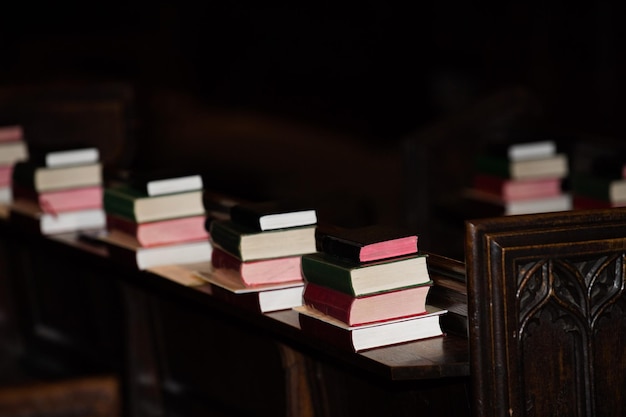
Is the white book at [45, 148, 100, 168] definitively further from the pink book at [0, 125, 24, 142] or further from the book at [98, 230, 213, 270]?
the pink book at [0, 125, 24, 142]

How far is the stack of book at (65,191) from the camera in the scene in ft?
11.9

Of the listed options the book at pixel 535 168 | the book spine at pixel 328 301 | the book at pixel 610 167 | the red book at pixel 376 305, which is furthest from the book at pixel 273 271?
the book at pixel 535 168

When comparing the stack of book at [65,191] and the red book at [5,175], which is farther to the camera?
the red book at [5,175]

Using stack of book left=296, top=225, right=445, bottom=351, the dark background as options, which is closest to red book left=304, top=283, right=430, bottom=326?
stack of book left=296, top=225, right=445, bottom=351

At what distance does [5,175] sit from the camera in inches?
167

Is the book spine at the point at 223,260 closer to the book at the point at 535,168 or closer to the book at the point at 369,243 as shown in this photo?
the book at the point at 369,243

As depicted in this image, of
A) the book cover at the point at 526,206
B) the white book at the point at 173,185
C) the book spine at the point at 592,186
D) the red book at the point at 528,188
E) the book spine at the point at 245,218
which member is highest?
the white book at the point at 173,185

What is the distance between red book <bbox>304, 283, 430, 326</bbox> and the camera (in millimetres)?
2318

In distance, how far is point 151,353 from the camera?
141 inches

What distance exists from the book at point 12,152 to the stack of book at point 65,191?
620 millimetres

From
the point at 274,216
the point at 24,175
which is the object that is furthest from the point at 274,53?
the point at 274,216

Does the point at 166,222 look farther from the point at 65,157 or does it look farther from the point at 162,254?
the point at 65,157

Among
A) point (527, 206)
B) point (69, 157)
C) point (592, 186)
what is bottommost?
point (527, 206)

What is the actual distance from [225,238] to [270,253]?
138mm
